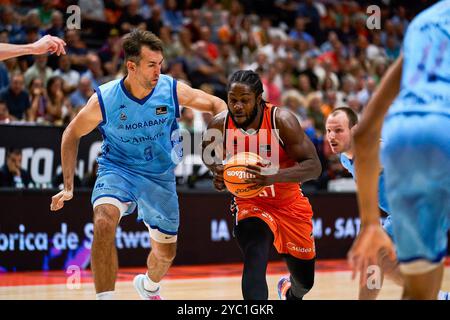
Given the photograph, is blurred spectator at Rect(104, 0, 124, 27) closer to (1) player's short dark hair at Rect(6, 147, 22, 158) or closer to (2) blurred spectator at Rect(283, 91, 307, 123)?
(2) blurred spectator at Rect(283, 91, 307, 123)

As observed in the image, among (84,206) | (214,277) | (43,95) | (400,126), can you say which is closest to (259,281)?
(400,126)

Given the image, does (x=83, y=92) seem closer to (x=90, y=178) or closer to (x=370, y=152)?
(x=90, y=178)

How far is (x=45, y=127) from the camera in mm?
10461

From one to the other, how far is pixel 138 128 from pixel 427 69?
3.65 m

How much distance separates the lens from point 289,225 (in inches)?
238

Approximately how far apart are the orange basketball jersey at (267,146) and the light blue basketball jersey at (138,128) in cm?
68

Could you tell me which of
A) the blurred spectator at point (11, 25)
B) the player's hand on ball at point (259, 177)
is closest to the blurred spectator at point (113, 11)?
the blurred spectator at point (11, 25)

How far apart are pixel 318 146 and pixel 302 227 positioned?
659 cm

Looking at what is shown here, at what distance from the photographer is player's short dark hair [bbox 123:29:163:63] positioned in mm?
6371

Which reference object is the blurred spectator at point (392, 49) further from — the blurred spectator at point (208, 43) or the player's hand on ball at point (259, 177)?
the player's hand on ball at point (259, 177)

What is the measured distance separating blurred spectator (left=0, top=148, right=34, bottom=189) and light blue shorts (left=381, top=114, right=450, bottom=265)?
7.88 m

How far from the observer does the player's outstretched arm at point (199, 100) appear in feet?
21.8

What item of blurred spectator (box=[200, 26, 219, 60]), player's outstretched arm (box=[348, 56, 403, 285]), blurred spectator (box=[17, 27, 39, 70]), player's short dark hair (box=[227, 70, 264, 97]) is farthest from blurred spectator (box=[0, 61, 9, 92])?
player's outstretched arm (box=[348, 56, 403, 285])
